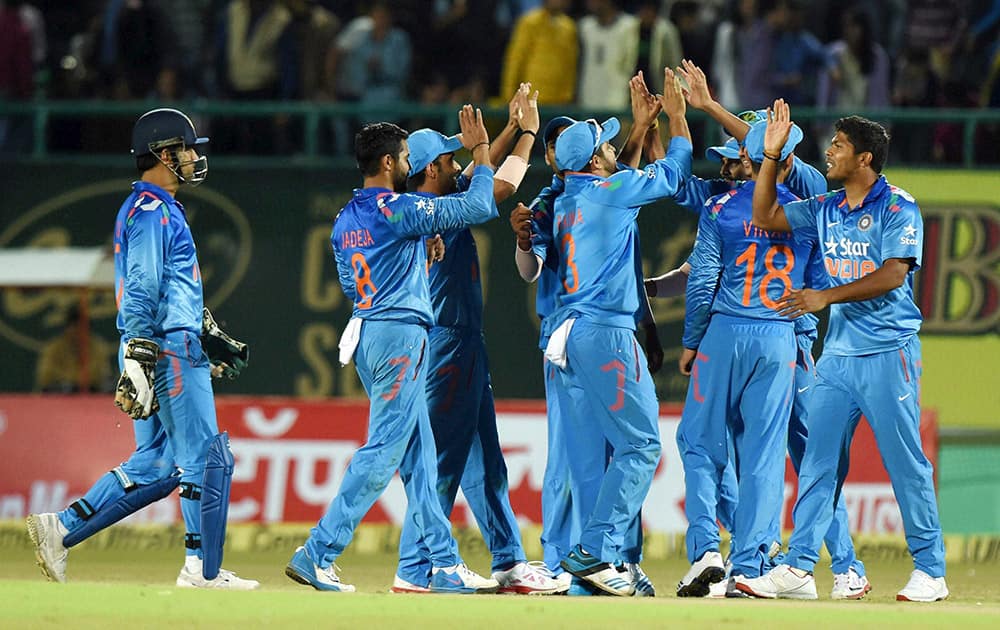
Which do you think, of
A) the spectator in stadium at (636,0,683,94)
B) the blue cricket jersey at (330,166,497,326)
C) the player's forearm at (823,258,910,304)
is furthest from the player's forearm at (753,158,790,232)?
the spectator in stadium at (636,0,683,94)

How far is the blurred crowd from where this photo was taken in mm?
16219

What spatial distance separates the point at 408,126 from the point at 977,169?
516 cm

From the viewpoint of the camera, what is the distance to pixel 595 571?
950 centimetres

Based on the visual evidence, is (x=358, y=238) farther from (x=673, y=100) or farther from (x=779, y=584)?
(x=779, y=584)

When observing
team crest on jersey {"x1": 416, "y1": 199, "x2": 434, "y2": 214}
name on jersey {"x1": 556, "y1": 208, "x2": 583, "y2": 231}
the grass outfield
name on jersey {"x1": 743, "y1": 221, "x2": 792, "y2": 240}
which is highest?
team crest on jersey {"x1": 416, "y1": 199, "x2": 434, "y2": 214}

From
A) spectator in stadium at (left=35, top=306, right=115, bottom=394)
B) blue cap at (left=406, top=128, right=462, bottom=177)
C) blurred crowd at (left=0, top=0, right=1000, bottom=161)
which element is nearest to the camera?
blue cap at (left=406, top=128, right=462, bottom=177)

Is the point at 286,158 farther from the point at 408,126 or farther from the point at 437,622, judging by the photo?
the point at 437,622

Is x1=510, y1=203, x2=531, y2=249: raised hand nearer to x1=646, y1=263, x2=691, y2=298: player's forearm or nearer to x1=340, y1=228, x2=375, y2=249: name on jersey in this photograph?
x1=340, y1=228, x2=375, y2=249: name on jersey

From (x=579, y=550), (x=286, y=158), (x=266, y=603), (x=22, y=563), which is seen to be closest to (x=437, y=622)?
(x=266, y=603)

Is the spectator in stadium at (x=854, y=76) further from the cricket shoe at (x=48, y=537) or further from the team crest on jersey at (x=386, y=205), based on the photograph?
the cricket shoe at (x=48, y=537)

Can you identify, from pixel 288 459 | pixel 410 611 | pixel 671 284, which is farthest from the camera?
pixel 288 459

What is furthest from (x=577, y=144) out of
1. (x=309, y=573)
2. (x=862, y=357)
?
(x=309, y=573)

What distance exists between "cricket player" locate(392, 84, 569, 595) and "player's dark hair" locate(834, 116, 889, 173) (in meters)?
1.72

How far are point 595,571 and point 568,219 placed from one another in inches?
75.2
